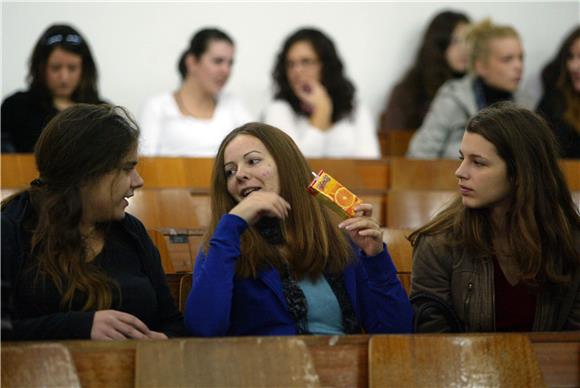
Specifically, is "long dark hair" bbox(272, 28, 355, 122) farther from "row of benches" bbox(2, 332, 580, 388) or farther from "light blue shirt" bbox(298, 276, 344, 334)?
"row of benches" bbox(2, 332, 580, 388)

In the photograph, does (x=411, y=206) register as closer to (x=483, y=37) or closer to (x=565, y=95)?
(x=483, y=37)

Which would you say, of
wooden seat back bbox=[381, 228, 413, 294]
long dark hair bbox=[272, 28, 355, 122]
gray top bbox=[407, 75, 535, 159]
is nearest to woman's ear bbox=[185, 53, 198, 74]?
long dark hair bbox=[272, 28, 355, 122]

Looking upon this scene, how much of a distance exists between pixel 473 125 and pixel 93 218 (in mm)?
738

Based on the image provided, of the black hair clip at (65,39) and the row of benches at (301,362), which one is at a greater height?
the black hair clip at (65,39)

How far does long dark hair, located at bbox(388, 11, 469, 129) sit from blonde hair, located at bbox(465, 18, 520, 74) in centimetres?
50

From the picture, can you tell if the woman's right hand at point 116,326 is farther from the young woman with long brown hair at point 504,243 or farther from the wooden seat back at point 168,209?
the wooden seat back at point 168,209

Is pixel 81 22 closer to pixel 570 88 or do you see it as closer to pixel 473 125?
pixel 570 88

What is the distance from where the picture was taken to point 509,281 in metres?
2.06

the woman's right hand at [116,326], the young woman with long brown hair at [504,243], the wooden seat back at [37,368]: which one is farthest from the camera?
the young woman with long brown hair at [504,243]

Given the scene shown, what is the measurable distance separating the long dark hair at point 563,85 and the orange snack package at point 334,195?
2.19 meters

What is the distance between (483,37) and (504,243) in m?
2.09

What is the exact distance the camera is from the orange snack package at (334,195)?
6.23 feet

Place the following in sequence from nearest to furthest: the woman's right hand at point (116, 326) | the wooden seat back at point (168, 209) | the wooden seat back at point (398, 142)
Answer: the woman's right hand at point (116, 326) < the wooden seat back at point (168, 209) < the wooden seat back at point (398, 142)

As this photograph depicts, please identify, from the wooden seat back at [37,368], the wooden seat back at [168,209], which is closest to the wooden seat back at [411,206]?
the wooden seat back at [168,209]
